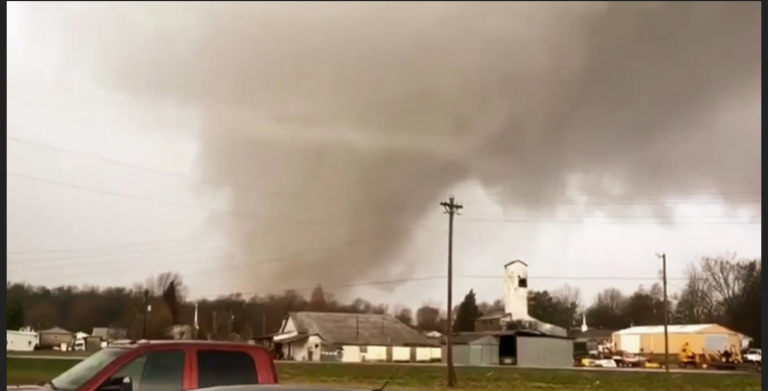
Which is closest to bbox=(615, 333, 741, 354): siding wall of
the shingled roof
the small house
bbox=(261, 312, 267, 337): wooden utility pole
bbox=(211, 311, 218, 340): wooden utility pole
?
the shingled roof

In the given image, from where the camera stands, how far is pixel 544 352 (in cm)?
3625

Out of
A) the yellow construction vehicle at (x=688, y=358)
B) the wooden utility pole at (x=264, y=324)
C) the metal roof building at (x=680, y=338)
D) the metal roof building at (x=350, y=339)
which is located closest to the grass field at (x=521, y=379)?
the metal roof building at (x=350, y=339)

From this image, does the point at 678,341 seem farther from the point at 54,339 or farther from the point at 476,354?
the point at 54,339

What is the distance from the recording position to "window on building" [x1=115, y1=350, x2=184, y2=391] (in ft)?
20.7

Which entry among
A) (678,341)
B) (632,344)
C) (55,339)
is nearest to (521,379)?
(678,341)

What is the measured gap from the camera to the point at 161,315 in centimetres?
3766

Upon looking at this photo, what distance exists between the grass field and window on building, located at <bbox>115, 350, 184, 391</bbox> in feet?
56.0

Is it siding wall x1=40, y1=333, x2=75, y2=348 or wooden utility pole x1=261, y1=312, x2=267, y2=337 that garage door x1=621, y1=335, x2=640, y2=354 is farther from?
siding wall x1=40, y1=333, x2=75, y2=348

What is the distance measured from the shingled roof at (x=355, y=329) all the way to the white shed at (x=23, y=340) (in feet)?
32.2

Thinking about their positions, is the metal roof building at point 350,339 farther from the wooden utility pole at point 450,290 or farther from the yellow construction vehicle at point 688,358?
the yellow construction vehicle at point 688,358

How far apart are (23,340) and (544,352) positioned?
20.8 metres

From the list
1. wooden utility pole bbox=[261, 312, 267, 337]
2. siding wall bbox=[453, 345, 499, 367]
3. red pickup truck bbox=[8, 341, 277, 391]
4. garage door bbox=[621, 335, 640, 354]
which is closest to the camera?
red pickup truck bbox=[8, 341, 277, 391]

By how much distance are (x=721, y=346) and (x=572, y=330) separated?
25.8 feet

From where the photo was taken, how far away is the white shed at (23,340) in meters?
28.0
